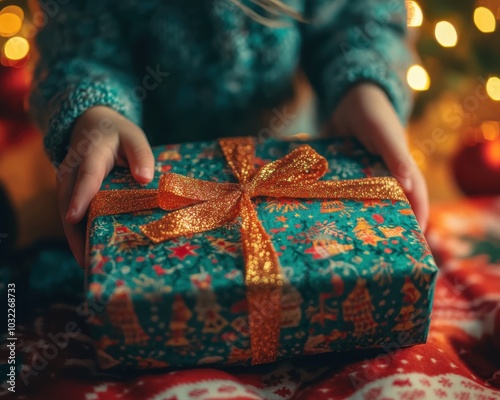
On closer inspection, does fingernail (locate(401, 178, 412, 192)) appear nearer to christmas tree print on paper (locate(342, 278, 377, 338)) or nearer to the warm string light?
christmas tree print on paper (locate(342, 278, 377, 338))

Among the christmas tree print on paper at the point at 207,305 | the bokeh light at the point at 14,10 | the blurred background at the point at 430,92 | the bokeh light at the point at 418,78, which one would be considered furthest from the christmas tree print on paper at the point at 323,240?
the bokeh light at the point at 14,10

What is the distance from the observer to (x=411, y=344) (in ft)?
1.97

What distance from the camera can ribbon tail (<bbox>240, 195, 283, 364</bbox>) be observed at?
1.73 ft

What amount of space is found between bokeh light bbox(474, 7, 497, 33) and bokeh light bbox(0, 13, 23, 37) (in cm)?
102

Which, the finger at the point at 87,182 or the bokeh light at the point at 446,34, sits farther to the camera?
the bokeh light at the point at 446,34

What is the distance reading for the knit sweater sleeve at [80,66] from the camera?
736mm

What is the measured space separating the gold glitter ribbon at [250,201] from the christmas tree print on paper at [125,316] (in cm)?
7

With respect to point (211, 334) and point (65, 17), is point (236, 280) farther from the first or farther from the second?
point (65, 17)

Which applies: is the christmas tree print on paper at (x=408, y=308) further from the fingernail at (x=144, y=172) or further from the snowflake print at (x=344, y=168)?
the fingernail at (x=144, y=172)

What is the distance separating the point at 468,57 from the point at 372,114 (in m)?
0.63

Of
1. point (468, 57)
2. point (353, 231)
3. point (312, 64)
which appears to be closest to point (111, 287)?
point (353, 231)

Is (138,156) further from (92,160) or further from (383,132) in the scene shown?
(383,132)

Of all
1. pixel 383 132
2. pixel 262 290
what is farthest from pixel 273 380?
pixel 383 132

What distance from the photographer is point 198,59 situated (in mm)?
816
